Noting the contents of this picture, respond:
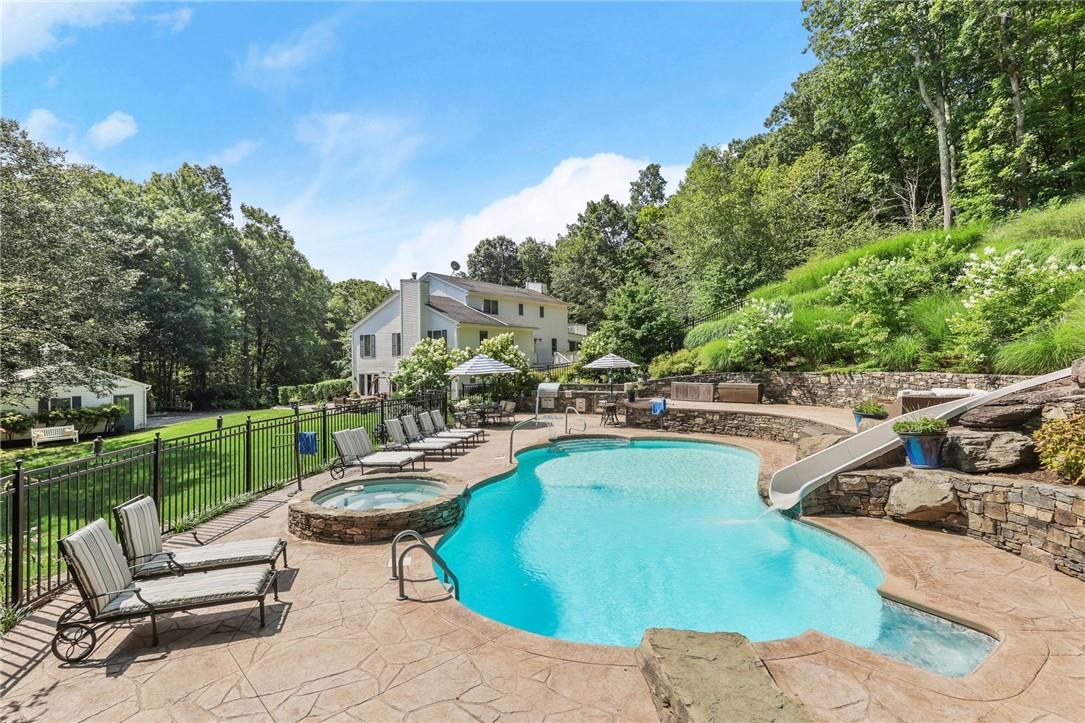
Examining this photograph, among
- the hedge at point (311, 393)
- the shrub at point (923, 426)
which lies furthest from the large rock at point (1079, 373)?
the hedge at point (311, 393)

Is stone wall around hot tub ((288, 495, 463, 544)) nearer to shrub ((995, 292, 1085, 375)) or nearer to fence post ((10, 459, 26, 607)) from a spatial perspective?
fence post ((10, 459, 26, 607))

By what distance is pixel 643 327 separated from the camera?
75.4ft

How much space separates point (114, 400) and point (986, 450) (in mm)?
27776

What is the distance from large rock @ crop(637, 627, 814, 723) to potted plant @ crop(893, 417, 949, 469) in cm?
502

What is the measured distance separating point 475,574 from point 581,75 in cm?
1261

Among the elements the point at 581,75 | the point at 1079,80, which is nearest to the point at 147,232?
the point at 581,75

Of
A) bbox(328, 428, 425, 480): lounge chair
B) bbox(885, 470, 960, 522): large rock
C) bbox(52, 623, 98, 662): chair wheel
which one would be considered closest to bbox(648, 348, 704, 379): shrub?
bbox(885, 470, 960, 522): large rock

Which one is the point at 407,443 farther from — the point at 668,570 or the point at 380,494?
the point at 668,570

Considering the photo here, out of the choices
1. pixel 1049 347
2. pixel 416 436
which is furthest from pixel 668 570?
pixel 1049 347

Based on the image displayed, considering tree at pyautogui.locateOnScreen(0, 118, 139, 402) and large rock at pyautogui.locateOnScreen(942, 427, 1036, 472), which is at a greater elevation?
tree at pyautogui.locateOnScreen(0, 118, 139, 402)

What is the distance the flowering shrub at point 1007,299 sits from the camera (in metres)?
9.93

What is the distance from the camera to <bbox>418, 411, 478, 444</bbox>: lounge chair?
11669 mm

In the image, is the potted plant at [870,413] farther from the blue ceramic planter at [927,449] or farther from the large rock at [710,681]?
the large rock at [710,681]

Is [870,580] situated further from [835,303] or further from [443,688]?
[835,303]
